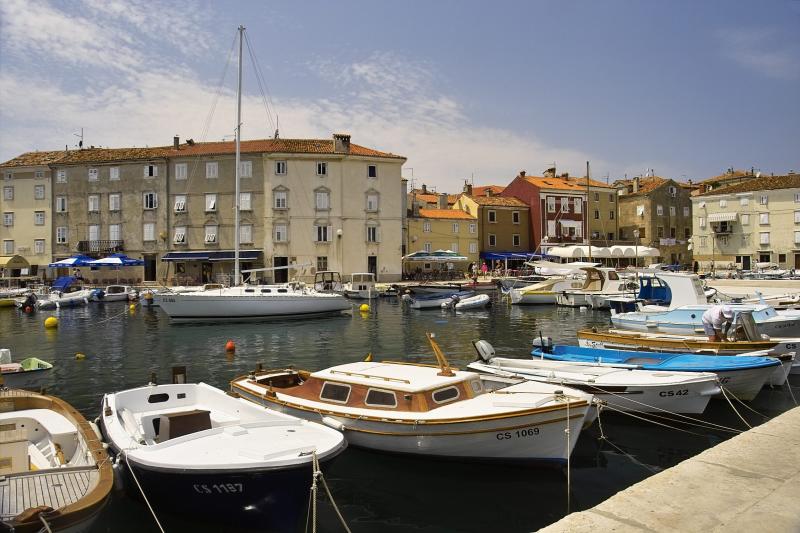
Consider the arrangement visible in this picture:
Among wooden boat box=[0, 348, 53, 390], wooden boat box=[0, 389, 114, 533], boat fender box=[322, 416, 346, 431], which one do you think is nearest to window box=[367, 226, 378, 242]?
wooden boat box=[0, 348, 53, 390]

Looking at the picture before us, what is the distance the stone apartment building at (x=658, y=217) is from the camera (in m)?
73.0

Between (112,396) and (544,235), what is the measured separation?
62.0m

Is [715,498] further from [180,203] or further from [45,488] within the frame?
[180,203]

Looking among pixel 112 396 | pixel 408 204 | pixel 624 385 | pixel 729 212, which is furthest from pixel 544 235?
pixel 112 396

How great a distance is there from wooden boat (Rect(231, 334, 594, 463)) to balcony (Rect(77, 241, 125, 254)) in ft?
166

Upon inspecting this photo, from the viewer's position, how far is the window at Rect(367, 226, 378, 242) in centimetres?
5606

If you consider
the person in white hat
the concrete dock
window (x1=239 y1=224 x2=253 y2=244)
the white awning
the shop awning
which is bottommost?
the concrete dock

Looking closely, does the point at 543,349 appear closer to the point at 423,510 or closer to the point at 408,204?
the point at 423,510

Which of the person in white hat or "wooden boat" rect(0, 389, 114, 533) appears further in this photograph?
the person in white hat

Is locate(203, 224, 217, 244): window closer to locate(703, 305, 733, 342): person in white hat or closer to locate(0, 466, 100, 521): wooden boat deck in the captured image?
locate(703, 305, 733, 342): person in white hat

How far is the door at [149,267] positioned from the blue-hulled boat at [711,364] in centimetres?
4917

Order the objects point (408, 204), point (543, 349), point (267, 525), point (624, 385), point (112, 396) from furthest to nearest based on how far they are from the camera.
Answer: point (408, 204)
point (543, 349)
point (624, 385)
point (112, 396)
point (267, 525)

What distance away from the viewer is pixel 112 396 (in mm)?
10672

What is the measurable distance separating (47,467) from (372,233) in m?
48.8
